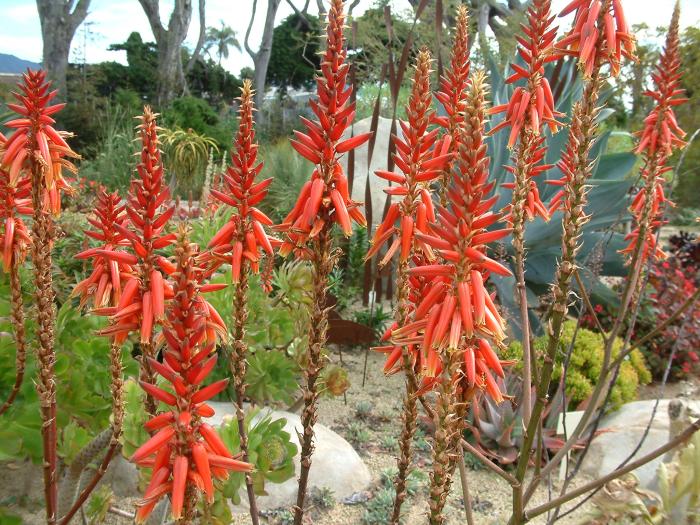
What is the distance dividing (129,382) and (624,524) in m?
2.07

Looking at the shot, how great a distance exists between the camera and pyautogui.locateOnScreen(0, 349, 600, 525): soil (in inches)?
114

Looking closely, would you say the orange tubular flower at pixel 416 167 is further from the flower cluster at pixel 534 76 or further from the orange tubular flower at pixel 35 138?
the orange tubular flower at pixel 35 138

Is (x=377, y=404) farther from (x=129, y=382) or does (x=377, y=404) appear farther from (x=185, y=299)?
(x=185, y=299)

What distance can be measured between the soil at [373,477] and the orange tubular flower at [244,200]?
4.62ft

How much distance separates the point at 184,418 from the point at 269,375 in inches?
99.4

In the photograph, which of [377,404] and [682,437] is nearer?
[682,437]

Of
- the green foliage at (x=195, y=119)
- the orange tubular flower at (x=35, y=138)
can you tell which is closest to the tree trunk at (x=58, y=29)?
the green foliage at (x=195, y=119)

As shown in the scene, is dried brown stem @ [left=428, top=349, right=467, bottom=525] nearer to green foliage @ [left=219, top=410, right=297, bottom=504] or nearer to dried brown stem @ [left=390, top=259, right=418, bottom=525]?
dried brown stem @ [left=390, top=259, right=418, bottom=525]

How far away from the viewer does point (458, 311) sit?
1.14 meters

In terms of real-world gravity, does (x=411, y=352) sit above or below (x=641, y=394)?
above

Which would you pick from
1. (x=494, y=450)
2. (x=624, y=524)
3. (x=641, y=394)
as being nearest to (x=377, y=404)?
(x=494, y=450)

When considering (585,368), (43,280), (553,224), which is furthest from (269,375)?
(553,224)

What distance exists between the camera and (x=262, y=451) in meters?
2.31

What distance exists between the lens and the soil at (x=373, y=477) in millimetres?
2908
